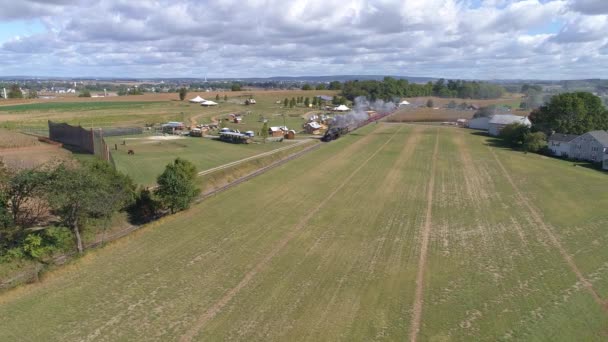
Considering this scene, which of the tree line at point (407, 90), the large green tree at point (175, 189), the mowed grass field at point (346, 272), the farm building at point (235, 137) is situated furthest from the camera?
the tree line at point (407, 90)

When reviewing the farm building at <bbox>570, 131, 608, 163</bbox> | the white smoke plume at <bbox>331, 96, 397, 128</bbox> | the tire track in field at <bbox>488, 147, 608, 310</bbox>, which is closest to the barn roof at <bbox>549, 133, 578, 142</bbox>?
the farm building at <bbox>570, 131, 608, 163</bbox>

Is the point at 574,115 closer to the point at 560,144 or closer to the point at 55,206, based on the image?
the point at 560,144

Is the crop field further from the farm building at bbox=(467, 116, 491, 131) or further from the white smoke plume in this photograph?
the farm building at bbox=(467, 116, 491, 131)

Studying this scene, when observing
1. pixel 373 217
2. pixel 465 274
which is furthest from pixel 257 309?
pixel 373 217

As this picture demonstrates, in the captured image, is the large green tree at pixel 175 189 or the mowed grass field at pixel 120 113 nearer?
the large green tree at pixel 175 189

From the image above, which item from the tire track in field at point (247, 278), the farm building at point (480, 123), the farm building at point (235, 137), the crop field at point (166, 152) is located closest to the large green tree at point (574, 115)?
the farm building at point (480, 123)

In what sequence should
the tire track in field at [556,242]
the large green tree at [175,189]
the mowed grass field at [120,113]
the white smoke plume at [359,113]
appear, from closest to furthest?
the tire track in field at [556,242], the large green tree at [175,189], the mowed grass field at [120,113], the white smoke plume at [359,113]

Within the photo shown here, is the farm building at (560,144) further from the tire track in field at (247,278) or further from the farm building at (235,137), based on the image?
the farm building at (235,137)
